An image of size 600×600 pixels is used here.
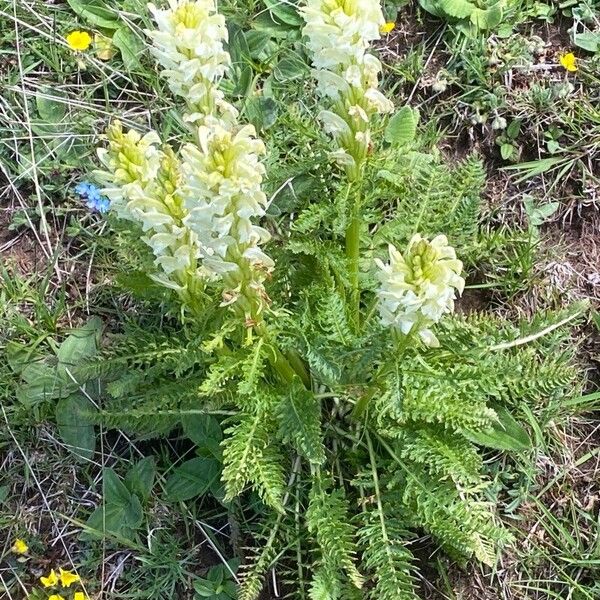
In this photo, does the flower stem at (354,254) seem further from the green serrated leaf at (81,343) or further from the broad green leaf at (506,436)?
the green serrated leaf at (81,343)

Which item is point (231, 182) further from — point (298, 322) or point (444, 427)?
point (444, 427)

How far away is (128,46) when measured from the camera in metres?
3.42

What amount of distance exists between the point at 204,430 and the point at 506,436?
39.0 inches

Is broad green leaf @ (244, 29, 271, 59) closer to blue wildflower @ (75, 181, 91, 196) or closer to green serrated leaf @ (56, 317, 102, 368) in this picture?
blue wildflower @ (75, 181, 91, 196)

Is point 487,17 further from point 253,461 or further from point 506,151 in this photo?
point 253,461

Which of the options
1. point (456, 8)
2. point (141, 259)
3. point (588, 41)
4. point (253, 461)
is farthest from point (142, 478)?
point (588, 41)

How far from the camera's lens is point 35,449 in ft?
9.87

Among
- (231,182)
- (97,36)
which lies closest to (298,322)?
(231,182)

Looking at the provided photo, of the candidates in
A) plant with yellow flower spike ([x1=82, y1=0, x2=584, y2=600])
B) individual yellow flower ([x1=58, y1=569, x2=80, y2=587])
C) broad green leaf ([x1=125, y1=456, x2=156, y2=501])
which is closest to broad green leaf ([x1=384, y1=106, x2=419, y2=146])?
plant with yellow flower spike ([x1=82, y1=0, x2=584, y2=600])

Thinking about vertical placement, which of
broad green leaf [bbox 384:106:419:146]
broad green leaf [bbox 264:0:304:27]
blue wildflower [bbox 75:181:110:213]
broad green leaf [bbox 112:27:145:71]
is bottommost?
blue wildflower [bbox 75:181:110:213]

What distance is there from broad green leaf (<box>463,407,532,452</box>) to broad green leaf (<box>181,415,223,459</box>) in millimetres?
834

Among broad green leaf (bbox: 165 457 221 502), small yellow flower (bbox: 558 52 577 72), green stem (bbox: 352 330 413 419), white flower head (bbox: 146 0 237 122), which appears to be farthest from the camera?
small yellow flower (bbox: 558 52 577 72)

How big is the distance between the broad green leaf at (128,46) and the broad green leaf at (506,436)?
1.99 m

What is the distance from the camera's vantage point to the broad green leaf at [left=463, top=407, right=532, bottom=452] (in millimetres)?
2697
